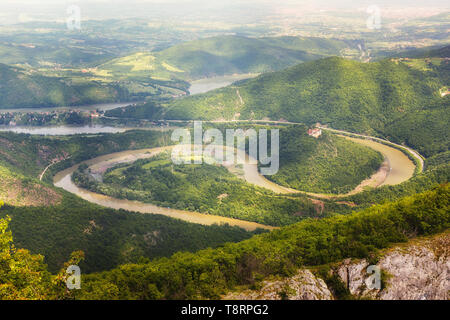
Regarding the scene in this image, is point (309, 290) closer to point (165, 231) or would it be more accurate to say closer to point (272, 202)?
point (165, 231)

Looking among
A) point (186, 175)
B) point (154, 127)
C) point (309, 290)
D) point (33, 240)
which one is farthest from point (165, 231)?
point (154, 127)

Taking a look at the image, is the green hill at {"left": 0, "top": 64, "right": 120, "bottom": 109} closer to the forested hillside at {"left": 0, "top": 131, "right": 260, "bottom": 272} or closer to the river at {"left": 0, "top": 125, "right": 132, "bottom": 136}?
the river at {"left": 0, "top": 125, "right": 132, "bottom": 136}

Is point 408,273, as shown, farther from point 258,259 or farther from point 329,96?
point 329,96

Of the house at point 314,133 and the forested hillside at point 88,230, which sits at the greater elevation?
the house at point 314,133

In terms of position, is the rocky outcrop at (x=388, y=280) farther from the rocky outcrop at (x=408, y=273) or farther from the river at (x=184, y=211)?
the river at (x=184, y=211)

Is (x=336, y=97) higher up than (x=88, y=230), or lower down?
higher up

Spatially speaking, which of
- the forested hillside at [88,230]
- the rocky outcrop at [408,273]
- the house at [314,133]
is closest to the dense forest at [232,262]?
the rocky outcrop at [408,273]

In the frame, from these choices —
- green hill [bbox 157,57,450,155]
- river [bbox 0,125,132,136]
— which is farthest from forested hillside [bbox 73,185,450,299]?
river [bbox 0,125,132,136]

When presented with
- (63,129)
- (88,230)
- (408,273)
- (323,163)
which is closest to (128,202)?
(88,230)

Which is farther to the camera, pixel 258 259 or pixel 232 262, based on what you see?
pixel 232 262

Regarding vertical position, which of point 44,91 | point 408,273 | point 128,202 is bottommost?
point 128,202

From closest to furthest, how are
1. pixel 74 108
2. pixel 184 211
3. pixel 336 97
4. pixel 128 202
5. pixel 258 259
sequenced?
pixel 258 259, pixel 184 211, pixel 128 202, pixel 336 97, pixel 74 108

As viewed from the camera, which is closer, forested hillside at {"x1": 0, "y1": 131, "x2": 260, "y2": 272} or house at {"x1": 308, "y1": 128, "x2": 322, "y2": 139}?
forested hillside at {"x1": 0, "y1": 131, "x2": 260, "y2": 272}
